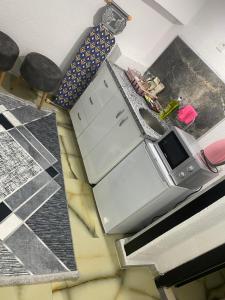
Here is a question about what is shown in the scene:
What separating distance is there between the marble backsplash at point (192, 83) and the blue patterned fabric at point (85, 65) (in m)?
0.73

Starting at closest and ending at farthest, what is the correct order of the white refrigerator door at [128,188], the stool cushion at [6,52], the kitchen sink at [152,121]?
the white refrigerator door at [128,188] < the stool cushion at [6,52] < the kitchen sink at [152,121]

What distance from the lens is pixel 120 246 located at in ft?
8.92

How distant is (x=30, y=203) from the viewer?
2385 mm

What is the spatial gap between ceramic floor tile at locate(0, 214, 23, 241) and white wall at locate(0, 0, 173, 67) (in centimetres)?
207

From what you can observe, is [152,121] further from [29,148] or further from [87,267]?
[87,267]

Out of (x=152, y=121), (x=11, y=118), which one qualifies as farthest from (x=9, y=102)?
(x=152, y=121)

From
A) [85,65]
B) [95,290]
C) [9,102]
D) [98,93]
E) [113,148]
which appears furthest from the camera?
[85,65]

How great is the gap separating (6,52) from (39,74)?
0.38 meters

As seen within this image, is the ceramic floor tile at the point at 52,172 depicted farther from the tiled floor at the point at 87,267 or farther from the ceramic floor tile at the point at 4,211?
the ceramic floor tile at the point at 4,211

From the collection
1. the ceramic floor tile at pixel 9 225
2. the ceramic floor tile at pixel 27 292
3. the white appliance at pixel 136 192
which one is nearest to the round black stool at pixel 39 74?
the white appliance at pixel 136 192

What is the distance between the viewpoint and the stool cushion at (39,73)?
2.95m

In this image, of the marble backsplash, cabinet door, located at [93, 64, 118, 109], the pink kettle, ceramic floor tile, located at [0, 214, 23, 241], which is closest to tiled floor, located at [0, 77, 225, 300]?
ceramic floor tile, located at [0, 214, 23, 241]

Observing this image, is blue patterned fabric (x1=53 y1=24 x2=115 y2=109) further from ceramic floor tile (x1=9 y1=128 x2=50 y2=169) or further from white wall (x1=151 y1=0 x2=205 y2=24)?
ceramic floor tile (x1=9 y1=128 x2=50 y2=169)

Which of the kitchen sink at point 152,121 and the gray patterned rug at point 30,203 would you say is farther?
the kitchen sink at point 152,121
